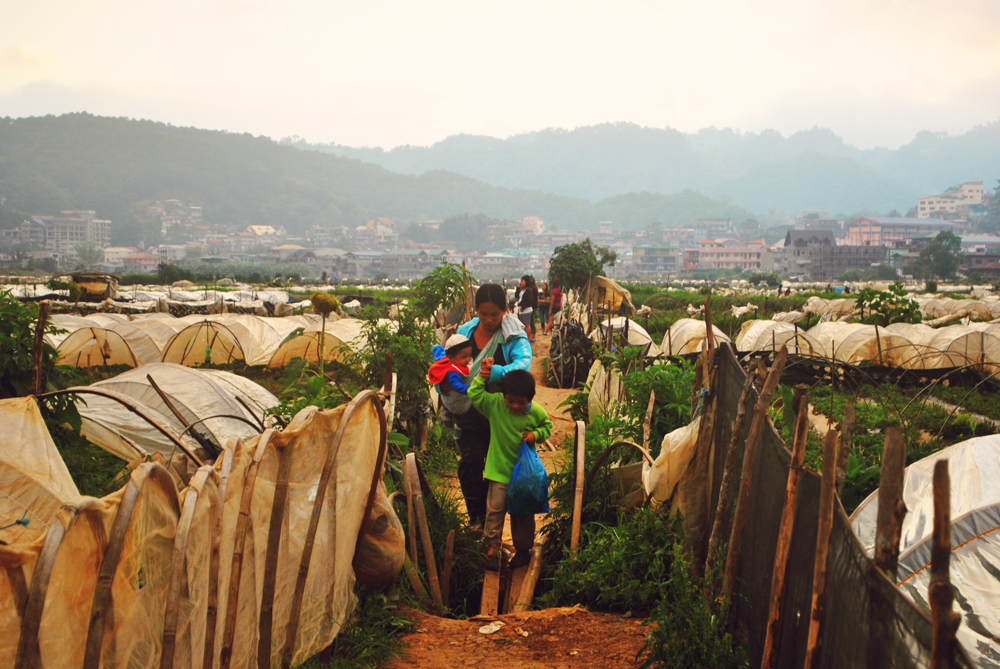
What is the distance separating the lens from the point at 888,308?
15539 millimetres

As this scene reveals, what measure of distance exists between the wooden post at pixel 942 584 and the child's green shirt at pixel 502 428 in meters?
3.24

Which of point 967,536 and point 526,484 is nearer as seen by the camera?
point 967,536

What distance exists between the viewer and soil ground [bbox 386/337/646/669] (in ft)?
11.6

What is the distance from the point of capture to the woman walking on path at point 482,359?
15.4ft

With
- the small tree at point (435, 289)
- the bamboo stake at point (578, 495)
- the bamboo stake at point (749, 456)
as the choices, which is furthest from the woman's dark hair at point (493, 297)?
the small tree at point (435, 289)

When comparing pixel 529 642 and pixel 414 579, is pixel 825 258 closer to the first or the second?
pixel 414 579

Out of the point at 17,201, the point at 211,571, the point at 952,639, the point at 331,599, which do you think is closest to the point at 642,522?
the point at 331,599

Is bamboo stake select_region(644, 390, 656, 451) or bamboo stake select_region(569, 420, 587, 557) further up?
bamboo stake select_region(644, 390, 656, 451)

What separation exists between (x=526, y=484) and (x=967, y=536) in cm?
242

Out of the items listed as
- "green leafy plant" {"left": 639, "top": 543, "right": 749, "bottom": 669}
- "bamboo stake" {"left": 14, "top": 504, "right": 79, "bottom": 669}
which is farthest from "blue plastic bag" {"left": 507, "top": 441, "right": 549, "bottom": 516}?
"bamboo stake" {"left": 14, "top": 504, "right": 79, "bottom": 669}

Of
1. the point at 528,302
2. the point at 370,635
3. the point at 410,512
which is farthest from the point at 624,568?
the point at 528,302

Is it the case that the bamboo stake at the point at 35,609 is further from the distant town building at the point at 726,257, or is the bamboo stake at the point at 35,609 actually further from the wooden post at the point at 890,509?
the distant town building at the point at 726,257

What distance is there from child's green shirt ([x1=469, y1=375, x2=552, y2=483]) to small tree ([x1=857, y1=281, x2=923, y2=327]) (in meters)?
12.7

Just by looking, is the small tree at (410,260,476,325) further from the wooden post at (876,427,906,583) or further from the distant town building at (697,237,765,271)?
the distant town building at (697,237,765,271)
